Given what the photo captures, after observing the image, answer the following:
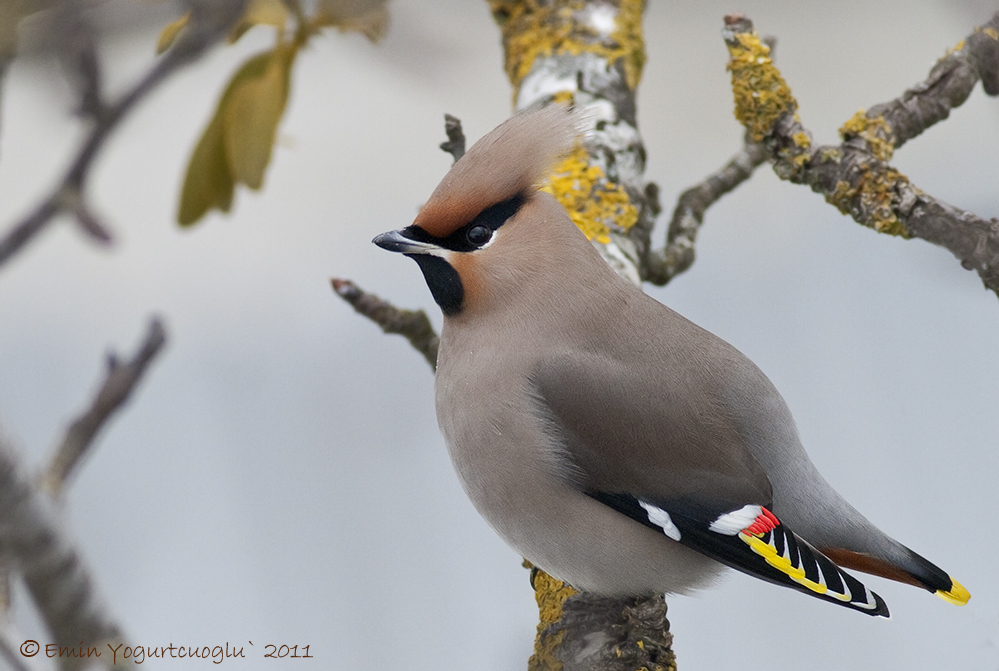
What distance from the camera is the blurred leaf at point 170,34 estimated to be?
165cm

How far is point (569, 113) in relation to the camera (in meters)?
2.14

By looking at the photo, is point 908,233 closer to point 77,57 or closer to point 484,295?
point 484,295

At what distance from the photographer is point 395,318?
2373 mm

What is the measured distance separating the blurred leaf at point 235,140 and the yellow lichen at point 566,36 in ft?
3.50

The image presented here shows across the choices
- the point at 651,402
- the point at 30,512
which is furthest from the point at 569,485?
the point at 30,512

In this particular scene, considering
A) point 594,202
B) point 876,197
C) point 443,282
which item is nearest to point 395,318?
point 443,282

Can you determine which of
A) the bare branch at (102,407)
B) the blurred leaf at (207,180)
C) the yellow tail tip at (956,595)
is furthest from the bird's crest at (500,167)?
the yellow tail tip at (956,595)

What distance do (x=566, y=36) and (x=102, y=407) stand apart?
1761 mm

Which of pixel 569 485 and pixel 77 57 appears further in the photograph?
pixel 569 485

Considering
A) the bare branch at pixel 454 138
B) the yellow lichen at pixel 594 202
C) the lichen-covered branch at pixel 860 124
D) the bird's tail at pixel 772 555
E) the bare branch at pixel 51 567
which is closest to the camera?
the bare branch at pixel 51 567

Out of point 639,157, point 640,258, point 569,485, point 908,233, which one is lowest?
point 569,485

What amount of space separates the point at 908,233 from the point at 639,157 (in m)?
0.67

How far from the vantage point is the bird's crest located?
2031mm

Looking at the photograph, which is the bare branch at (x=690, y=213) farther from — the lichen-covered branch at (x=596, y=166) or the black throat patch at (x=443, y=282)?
the black throat patch at (x=443, y=282)
